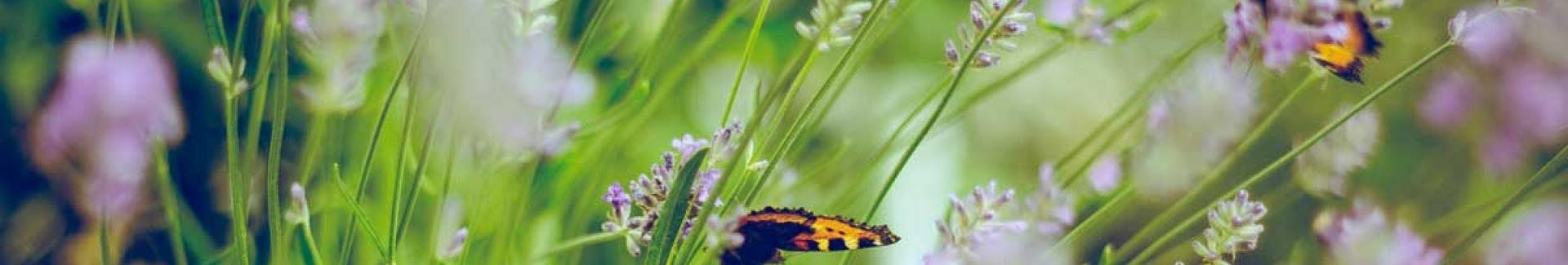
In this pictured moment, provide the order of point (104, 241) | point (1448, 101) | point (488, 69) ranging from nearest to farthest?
point (488, 69) < point (104, 241) < point (1448, 101)

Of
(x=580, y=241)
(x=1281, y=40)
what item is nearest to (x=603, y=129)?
(x=580, y=241)

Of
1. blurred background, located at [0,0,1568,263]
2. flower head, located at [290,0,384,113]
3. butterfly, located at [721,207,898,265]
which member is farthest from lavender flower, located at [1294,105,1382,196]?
flower head, located at [290,0,384,113]

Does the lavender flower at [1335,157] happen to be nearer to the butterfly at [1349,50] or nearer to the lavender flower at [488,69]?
the butterfly at [1349,50]

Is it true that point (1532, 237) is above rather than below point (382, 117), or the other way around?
below

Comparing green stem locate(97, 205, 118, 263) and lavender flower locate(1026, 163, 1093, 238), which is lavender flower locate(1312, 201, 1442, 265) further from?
green stem locate(97, 205, 118, 263)

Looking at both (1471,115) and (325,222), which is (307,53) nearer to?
(325,222)

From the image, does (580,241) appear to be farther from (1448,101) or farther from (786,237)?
(1448,101)

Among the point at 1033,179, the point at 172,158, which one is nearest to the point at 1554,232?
the point at 1033,179
